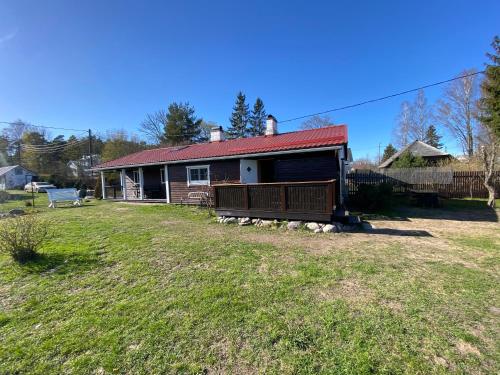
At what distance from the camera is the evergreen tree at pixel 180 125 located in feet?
→ 109

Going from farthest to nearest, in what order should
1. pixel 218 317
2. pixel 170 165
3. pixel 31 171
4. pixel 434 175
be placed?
pixel 31 171, pixel 434 175, pixel 170 165, pixel 218 317

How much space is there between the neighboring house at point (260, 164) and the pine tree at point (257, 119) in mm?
24140

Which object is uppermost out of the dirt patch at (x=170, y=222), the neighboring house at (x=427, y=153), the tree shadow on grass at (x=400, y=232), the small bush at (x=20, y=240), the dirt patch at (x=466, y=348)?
the neighboring house at (x=427, y=153)

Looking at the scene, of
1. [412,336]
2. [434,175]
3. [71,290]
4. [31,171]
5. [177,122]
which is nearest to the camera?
[412,336]

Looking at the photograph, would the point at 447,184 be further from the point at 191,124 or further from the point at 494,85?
the point at 191,124

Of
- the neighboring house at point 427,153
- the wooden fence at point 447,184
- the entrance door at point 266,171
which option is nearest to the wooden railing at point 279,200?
the entrance door at point 266,171

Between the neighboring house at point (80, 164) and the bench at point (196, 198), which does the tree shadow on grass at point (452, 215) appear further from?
the neighboring house at point (80, 164)

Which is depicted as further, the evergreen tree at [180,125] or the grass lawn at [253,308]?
the evergreen tree at [180,125]

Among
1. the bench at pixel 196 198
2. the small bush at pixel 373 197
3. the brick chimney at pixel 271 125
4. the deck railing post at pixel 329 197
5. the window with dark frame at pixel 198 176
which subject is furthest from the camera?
the brick chimney at pixel 271 125

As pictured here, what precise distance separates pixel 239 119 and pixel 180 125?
10324mm

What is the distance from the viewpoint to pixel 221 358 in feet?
7.18

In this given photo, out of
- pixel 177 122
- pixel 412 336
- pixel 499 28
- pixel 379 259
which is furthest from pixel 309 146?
pixel 177 122

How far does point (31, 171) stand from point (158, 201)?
139 feet

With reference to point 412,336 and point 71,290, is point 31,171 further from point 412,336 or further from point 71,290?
point 412,336
